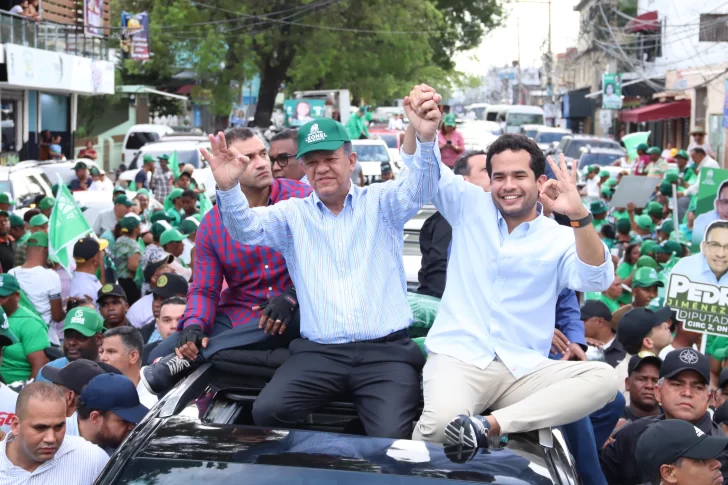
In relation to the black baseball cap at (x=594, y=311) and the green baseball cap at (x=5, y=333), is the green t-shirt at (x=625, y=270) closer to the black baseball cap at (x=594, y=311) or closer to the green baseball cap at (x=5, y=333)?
the black baseball cap at (x=594, y=311)

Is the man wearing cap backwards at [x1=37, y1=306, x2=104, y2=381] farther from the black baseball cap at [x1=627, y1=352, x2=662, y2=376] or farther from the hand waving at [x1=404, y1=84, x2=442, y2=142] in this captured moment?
the hand waving at [x1=404, y1=84, x2=442, y2=142]

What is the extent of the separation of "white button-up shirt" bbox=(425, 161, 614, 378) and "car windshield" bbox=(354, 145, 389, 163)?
75.8 ft

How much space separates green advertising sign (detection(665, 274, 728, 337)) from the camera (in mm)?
7617

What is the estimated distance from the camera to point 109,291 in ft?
28.6

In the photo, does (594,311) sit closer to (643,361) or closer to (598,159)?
(643,361)

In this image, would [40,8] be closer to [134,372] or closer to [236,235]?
[134,372]

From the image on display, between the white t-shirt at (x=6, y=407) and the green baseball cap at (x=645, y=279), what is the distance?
17.4ft

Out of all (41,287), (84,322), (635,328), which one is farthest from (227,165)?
(41,287)

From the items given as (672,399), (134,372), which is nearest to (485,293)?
(672,399)

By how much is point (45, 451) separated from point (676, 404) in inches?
128

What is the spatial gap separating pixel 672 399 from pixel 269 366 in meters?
2.48

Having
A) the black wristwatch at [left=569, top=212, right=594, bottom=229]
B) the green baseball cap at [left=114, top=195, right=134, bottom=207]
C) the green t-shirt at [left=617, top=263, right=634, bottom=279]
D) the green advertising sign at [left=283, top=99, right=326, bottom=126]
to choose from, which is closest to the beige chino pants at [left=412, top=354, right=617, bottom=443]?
the black wristwatch at [left=569, top=212, right=594, bottom=229]

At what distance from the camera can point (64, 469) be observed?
4570 mm

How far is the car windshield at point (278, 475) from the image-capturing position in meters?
3.20
